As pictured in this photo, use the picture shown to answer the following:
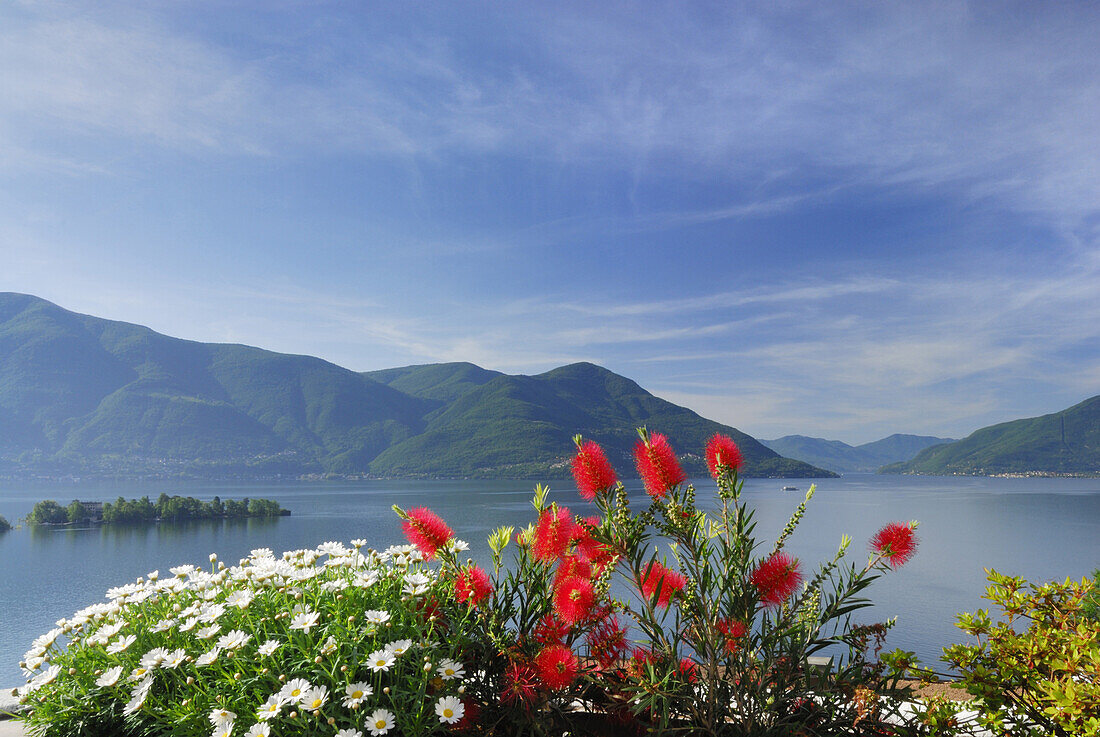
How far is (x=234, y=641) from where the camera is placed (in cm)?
257

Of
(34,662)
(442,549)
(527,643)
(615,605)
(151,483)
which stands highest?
(442,549)

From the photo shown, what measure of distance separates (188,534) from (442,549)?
251ft

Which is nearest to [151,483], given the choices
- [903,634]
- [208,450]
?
[208,450]

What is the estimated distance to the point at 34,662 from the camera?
119 inches

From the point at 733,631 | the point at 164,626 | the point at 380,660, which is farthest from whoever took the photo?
the point at 164,626

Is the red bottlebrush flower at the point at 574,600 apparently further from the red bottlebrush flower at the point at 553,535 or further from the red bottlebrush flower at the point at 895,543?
the red bottlebrush flower at the point at 895,543

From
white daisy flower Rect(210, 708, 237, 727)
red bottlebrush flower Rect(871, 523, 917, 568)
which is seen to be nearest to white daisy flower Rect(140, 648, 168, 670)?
white daisy flower Rect(210, 708, 237, 727)

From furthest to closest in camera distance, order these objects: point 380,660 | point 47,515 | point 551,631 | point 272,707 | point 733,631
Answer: point 47,515, point 551,631, point 733,631, point 380,660, point 272,707

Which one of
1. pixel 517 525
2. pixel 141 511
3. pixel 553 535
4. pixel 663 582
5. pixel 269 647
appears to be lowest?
pixel 141 511

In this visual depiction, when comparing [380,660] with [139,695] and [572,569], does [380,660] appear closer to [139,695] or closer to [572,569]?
[572,569]

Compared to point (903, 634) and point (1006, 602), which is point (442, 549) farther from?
point (903, 634)

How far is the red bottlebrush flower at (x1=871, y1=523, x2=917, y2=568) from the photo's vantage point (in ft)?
8.59

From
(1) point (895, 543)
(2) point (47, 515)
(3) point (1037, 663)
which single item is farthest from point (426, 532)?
(2) point (47, 515)

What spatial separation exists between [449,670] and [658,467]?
3.94ft
